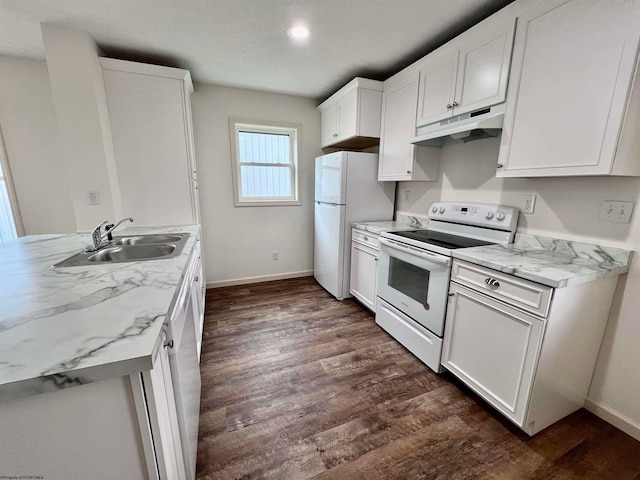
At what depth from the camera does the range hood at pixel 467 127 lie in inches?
63.7

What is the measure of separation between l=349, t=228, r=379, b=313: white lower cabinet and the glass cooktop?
36cm

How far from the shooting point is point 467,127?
65.7 inches

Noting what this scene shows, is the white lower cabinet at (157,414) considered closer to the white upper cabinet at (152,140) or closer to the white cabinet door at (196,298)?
the white cabinet door at (196,298)

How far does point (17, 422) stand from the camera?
20.6 inches

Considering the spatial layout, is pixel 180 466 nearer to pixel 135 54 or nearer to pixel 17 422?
pixel 17 422

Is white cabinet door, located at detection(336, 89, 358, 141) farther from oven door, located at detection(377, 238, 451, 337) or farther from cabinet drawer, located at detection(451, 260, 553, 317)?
cabinet drawer, located at detection(451, 260, 553, 317)

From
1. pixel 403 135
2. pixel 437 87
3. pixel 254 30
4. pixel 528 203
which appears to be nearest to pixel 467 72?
pixel 437 87

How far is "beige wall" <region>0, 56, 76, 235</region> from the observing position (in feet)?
7.93

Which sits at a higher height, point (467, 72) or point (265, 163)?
point (467, 72)

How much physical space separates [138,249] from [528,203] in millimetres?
2625

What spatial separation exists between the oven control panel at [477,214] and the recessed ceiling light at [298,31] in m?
1.74

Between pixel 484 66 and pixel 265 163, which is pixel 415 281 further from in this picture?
pixel 265 163

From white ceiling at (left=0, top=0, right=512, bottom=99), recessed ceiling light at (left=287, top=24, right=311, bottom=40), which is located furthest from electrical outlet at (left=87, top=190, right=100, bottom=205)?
recessed ceiling light at (left=287, top=24, right=311, bottom=40)

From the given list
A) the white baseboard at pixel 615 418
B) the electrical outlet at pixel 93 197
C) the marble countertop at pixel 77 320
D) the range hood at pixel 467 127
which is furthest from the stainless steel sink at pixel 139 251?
the white baseboard at pixel 615 418
